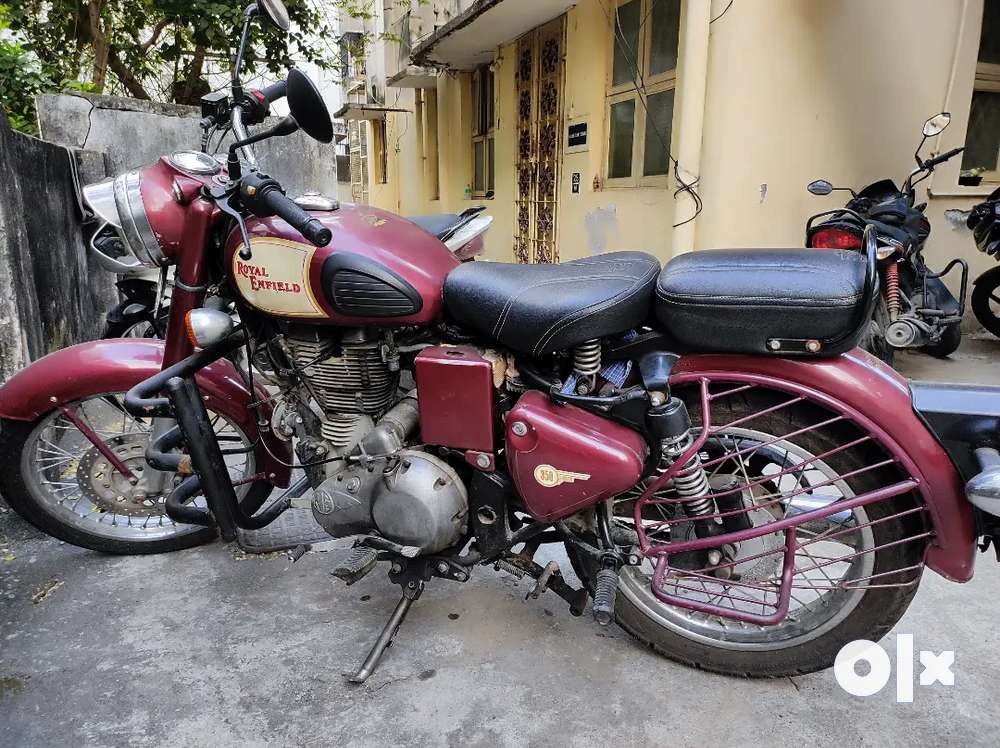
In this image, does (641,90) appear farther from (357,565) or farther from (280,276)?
(357,565)

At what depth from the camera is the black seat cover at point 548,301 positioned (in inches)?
62.1

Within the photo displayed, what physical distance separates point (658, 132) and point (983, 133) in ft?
8.63

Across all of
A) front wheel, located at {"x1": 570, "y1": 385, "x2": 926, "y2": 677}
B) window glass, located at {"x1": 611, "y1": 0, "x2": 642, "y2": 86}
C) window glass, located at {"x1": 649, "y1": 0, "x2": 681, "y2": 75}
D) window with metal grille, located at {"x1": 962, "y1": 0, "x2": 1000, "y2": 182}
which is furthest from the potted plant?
front wheel, located at {"x1": 570, "y1": 385, "x2": 926, "y2": 677}

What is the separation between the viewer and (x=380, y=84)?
14.2 metres

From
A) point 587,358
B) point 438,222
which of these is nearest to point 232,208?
point 438,222

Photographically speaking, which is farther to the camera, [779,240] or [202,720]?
[779,240]

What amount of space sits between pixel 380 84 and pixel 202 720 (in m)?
14.3

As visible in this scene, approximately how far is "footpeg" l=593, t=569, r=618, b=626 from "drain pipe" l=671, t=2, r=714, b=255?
3818 millimetres

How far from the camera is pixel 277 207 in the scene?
1524mm

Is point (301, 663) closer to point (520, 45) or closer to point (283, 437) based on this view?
point (283, 437)

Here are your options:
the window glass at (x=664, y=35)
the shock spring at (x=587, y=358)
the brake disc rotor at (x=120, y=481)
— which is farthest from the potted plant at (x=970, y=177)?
the brake disc rotor at (x=120, y=481)

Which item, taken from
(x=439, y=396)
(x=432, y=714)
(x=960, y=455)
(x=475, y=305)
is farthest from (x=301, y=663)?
(x=960, y=455)

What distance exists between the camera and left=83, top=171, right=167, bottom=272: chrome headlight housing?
1758mm

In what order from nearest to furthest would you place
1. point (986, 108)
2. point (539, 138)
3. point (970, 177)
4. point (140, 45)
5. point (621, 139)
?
point (970, 177), point (986, 108), point (621, 139), point (140, 45), point (539, 138)
